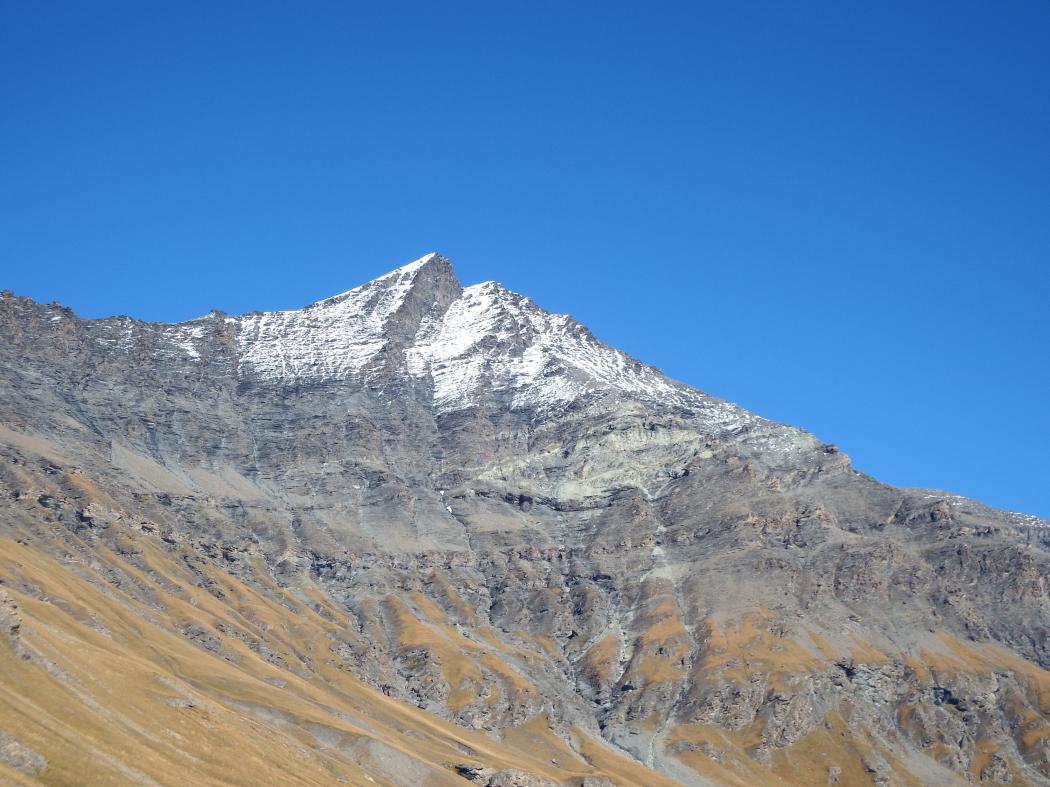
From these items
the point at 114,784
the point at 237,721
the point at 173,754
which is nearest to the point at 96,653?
the point at 237,721

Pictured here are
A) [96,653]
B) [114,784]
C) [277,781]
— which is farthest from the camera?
[96,653]

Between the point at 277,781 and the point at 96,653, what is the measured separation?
36.8 metres

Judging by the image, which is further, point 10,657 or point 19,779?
point 10,657

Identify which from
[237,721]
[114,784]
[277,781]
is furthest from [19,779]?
[237,721]

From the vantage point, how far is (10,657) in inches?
5763

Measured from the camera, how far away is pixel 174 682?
18812 cm

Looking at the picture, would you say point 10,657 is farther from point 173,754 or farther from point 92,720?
point 173,754

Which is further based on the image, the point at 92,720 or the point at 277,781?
the point at 277,781

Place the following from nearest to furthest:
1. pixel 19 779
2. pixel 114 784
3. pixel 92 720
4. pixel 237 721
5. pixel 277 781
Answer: pixel 19 779
pixel 114 784
pixel 92 720
pixel 277 781
pixel 237 721

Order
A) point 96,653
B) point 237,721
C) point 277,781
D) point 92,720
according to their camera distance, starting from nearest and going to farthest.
A: point 92,720 < point 277,781 < point 96,653 < point 237,721

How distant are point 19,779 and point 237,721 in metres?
84.7

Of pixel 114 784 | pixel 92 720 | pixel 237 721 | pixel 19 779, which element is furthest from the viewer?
pixel 237 721

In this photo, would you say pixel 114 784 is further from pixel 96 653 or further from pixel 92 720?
pixel 96 653

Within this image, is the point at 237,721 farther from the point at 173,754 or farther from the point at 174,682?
the point at 173,754
